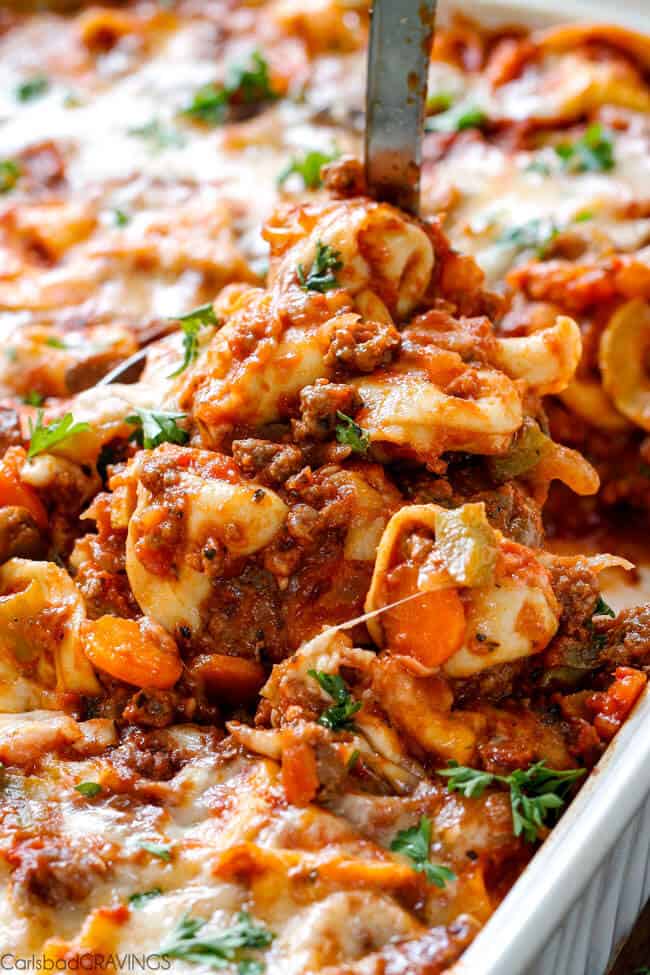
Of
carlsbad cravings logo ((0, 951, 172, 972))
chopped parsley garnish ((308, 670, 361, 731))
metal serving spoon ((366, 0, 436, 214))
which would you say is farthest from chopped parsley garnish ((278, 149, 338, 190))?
carlsbad cravings logo ((0, 951, 172, 972))

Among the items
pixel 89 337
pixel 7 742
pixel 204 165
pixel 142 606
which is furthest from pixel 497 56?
pixel 7 742

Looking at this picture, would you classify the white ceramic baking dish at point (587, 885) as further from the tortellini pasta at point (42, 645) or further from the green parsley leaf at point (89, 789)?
the tortellini pasta at point (42, 645)

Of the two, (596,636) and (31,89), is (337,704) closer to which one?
(596,636)

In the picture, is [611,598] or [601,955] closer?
[601,955]

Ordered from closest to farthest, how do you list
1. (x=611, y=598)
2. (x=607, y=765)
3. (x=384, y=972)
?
(x=384, y=972) < (x=607, y=765) < (x=611, y=598)

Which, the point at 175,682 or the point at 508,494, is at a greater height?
the point at 508,494

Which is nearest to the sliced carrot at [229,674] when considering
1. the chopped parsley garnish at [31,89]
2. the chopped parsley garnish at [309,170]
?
the chopped parsley garnish at [309,170]

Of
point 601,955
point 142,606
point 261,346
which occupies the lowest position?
point 601,955

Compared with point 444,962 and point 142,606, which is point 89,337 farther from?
Result: point 444,962
